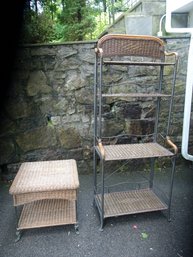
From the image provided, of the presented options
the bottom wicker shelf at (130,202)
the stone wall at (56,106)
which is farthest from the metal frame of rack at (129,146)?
the stone wall at (56,106)

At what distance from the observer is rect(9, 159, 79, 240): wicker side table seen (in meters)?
1.54

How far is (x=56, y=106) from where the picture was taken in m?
2.27

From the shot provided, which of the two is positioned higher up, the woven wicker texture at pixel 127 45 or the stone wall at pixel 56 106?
the woven wicker texture at pixel 127 45

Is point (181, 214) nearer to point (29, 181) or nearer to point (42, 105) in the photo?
point (29, 181)

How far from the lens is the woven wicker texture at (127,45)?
1.57 metres

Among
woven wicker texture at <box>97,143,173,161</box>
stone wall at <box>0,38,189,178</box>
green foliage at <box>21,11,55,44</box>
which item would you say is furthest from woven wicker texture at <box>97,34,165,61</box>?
green foliage at <box>21,11,55,44</box>

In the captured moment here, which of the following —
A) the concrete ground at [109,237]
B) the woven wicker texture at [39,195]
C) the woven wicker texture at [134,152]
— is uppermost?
the woven wicker texture at [134,152]

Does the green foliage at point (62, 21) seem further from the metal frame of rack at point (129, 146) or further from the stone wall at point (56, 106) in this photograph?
the metal frame of rack at point (129, 146)

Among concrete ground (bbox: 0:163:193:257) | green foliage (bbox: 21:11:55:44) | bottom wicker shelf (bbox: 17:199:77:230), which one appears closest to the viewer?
concrete ground (bbox: 0:163:193:257)

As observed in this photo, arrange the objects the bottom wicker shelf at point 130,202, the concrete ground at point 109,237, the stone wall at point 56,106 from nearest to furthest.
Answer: the concrete ground at point 109,237 < the bottom wicker shelf at point 130,202 < the stone wall at point 56,106

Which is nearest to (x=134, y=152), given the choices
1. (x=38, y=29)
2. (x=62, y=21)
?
(x=38, y=29)

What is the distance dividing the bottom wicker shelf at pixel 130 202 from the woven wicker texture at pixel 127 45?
1212 millimetres

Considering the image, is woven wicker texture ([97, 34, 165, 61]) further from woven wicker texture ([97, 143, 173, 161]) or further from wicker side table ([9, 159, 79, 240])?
wicker side table ([9, 159, 79, 240])

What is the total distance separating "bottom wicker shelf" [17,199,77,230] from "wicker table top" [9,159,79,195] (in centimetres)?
32
